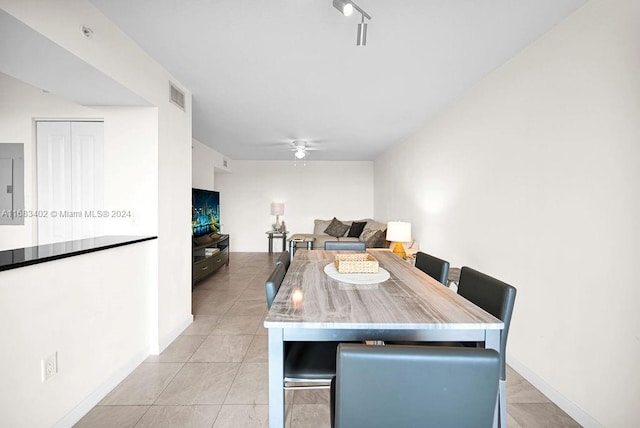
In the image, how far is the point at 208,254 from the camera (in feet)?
14.4

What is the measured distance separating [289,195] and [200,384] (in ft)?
17.4

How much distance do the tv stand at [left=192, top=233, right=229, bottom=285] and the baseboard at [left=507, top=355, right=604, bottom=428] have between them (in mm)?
A: 3712

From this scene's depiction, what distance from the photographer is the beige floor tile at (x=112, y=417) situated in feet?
5.04

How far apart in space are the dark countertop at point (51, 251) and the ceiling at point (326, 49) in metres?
1.41

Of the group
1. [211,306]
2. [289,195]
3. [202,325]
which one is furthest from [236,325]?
[289,195]

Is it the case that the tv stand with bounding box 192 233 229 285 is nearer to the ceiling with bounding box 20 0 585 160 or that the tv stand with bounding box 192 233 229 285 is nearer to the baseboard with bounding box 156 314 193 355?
the baseboard with bounding box 156 314 193 355

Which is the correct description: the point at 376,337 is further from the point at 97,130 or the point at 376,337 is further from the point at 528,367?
the point at 97,130

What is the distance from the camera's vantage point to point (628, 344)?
1339 millimetres

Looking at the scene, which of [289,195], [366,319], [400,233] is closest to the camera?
[366,319]

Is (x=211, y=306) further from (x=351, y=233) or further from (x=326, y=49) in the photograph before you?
(x=351, y=233)

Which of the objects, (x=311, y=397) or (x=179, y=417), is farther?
(x=311, y=397)

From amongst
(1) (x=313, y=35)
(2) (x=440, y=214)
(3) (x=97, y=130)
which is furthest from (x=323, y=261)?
(3) (x=97, y=130)

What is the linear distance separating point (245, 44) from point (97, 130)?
165cm

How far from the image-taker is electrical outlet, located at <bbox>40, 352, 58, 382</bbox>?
137 cm
